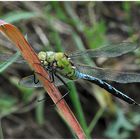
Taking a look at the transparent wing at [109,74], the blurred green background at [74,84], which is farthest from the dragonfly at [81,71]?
the blurred green background at [74,84]

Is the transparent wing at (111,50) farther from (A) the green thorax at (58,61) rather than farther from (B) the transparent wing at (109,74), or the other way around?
(A) the green thorax at (58,61)

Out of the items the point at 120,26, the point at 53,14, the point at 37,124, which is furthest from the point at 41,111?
the point at 120,26

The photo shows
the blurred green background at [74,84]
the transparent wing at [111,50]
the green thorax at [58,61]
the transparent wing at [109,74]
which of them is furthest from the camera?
the blurred green background at [74,84]

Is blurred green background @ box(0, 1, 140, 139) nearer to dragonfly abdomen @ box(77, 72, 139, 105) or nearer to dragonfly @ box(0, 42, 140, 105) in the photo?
dragonfly @ box(0, 42, 140, 105)

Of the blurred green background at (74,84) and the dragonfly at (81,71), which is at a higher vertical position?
the dragonfly at (81,71)

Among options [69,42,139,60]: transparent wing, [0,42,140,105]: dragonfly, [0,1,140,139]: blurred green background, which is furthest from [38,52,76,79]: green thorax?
[0,1,140,139]: blurred green background

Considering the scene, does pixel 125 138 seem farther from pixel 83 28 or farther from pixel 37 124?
pixel 83 28
